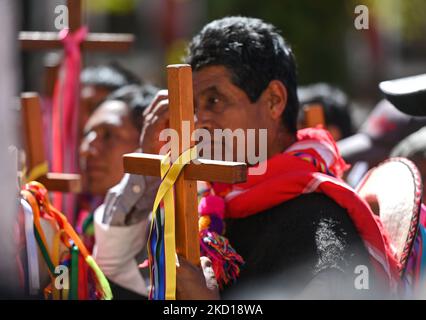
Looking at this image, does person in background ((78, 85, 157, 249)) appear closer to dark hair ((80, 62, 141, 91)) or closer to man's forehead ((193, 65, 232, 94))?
dark hair ((80, 62, 141, 91))

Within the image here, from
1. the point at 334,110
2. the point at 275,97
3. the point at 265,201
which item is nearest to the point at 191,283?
the point at 265,201

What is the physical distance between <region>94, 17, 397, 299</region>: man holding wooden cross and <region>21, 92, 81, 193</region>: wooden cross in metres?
0.17

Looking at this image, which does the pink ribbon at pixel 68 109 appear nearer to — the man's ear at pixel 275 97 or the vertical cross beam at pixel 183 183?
the man's ear at pixel 275 97

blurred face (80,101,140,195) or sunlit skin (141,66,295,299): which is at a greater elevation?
sunlit skin (141,66,295,299)

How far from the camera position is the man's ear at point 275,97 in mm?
2297

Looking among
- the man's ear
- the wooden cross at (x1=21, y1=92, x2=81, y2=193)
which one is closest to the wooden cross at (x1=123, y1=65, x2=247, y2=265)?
the man's ear

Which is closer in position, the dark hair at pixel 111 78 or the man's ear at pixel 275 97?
the man's ear at pixel 275 97

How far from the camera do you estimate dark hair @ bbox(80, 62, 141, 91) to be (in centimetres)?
379

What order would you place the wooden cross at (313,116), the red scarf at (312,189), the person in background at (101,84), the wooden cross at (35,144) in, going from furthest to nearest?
the person in background at (101,84) < the wooden cross at (313,116) < the wooden cross at (35,144) < the red scarf at (312,189)

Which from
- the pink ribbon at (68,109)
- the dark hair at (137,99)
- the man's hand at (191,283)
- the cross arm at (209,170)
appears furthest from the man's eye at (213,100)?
the pink ribbon at (68,109)

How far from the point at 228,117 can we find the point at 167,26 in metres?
12.4

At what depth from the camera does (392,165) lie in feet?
8.13

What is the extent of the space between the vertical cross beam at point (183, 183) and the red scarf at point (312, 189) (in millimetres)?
319

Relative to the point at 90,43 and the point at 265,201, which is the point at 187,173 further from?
the point at 90,43
